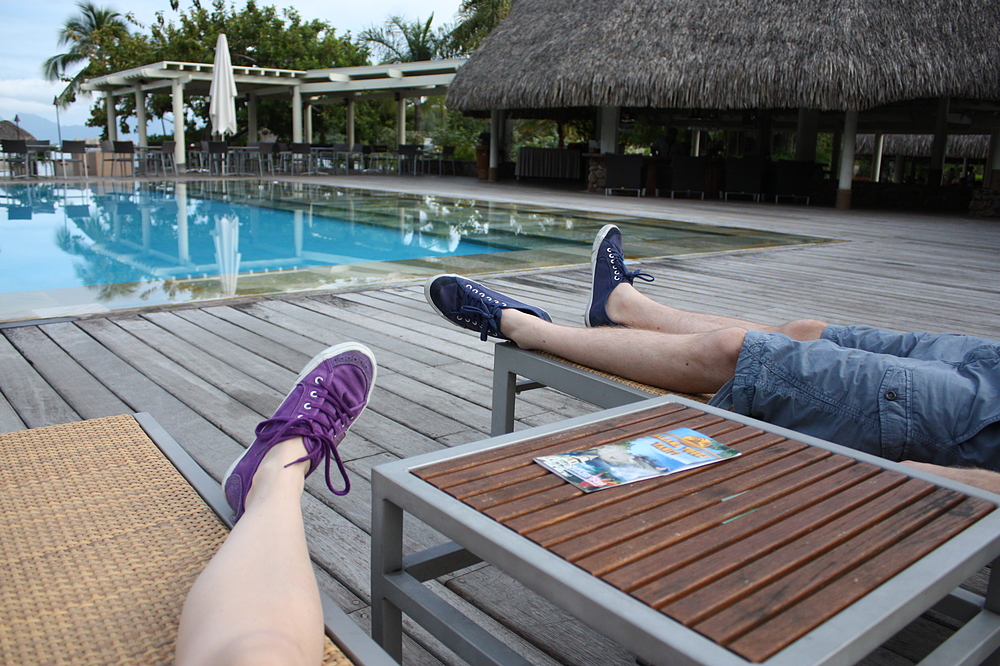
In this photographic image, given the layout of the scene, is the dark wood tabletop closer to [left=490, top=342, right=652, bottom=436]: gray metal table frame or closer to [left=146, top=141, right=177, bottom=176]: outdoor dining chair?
[left=490, top=342, right=652, bottom=436]: gray metal table frame

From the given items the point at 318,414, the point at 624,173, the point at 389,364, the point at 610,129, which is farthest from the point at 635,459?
the point at 610,129

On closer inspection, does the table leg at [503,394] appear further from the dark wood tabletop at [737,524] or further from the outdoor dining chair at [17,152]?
the outdoor dining chair at [17,152]

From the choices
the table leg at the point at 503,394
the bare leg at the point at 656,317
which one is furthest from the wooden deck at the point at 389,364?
the bare leg at the point at 656,317

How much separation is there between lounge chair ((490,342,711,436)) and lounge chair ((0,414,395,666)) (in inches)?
31.4

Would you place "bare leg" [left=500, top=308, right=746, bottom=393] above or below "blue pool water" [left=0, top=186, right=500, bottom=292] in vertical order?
above

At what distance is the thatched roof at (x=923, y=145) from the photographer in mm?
19234

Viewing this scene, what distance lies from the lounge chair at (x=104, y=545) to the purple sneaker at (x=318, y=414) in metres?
→ 0.06

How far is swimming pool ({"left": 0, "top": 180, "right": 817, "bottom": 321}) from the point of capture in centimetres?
410

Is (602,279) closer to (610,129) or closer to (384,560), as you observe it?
(384,560)

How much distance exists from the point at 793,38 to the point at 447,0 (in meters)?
15.9

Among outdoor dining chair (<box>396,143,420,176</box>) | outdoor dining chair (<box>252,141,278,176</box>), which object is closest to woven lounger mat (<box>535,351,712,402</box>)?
outdoor dining chair (<box>252,141,278,176</box>)

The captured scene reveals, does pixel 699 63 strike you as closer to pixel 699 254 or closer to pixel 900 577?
pixel 699 254

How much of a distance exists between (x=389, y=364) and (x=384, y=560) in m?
1.57

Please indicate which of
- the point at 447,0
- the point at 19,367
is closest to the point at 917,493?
the point at 19,367
